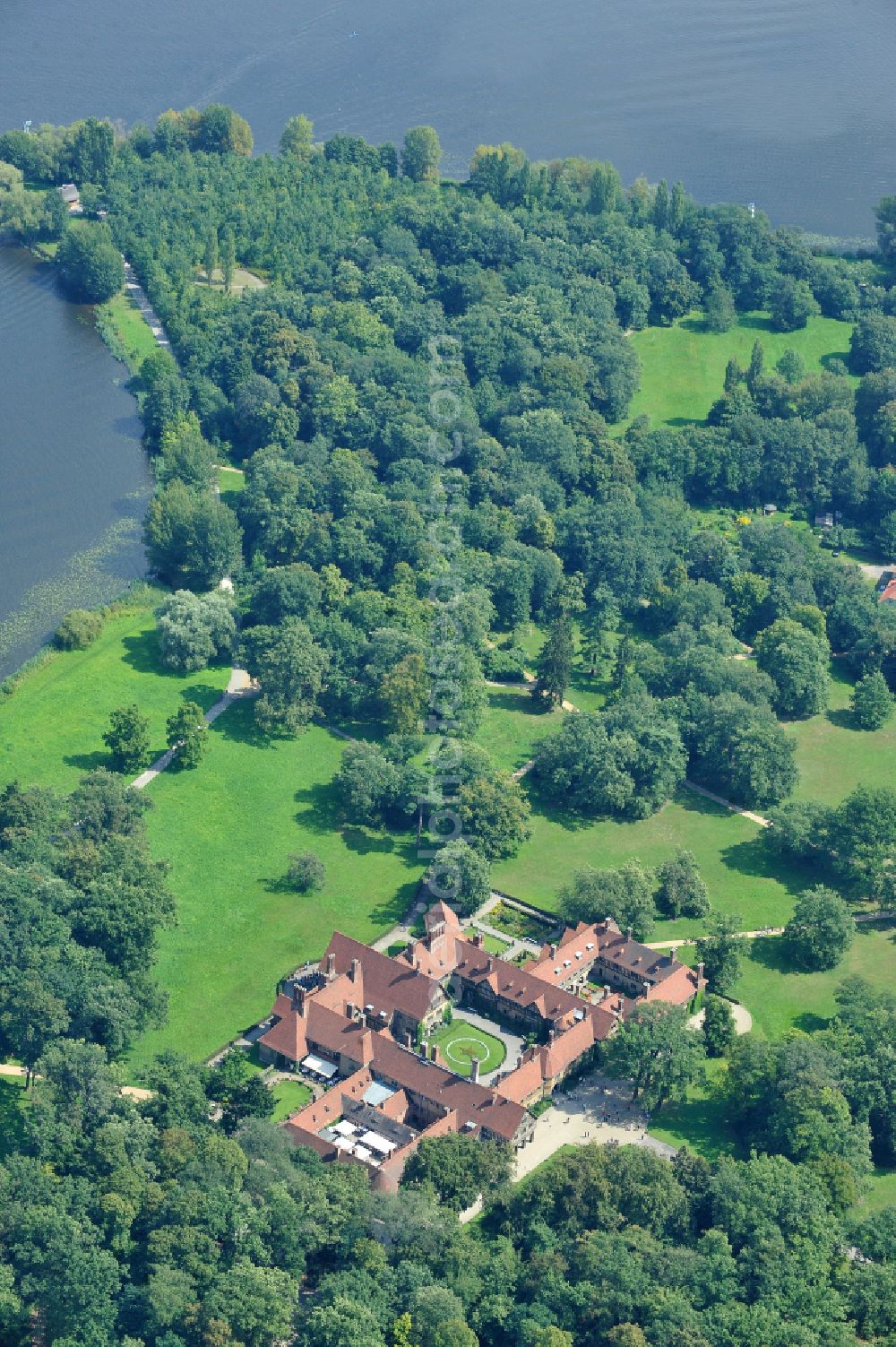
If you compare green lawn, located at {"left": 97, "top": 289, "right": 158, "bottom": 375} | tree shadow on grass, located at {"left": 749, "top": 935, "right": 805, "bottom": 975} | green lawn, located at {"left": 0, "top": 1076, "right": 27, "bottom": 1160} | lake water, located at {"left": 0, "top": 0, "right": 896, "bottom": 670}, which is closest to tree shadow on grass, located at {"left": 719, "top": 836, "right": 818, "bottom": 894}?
tree shadow on grass, located at {"left": 749, "top": 935, "right": 805, "bottom": 975}

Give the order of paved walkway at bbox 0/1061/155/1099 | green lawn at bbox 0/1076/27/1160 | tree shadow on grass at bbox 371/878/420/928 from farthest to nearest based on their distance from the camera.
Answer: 1. tree shadow on grass at bbox 371/878/420/928
2. paved walkway at bbox 0/1061/155/1099
3. green lawn at bbox 0/1076/27/1160

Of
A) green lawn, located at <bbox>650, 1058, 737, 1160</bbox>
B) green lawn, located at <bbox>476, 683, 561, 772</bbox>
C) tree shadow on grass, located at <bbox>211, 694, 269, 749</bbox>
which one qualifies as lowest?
green lawn, located at <bbox>650, 1058, 737, 1160</bbox>

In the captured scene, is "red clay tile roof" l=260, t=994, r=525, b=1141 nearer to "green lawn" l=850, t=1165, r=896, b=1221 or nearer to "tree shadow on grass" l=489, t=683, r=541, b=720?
"green lawn" l=850, t=1165, r=896, b=1221

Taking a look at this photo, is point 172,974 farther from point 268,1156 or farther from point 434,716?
point 434,716

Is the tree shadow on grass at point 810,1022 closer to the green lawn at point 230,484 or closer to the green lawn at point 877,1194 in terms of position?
the green lawn at point 877,1194

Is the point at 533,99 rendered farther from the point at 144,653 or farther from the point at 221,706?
the point at 221,706

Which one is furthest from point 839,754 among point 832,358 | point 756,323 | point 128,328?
point 128,328

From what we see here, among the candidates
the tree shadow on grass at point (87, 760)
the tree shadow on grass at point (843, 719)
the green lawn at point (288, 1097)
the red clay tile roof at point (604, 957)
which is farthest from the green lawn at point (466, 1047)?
the tree shadow on grass at point (843, 719)
